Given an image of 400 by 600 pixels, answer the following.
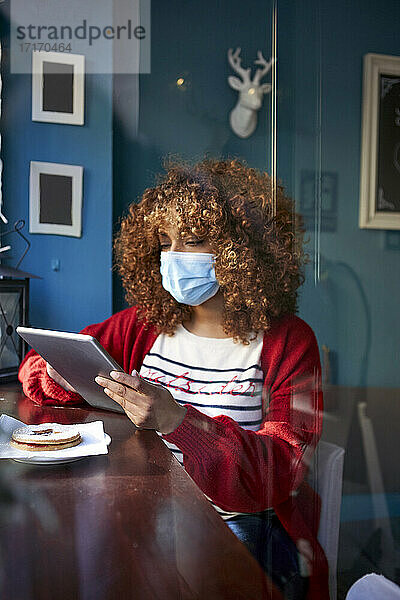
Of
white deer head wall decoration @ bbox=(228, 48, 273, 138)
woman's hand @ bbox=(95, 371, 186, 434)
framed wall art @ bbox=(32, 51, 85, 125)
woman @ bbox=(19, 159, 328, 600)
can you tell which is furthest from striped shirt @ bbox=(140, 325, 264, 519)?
framed wall art @ bbox=(32, 51, 85, 125)

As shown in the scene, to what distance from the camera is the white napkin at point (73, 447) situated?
2.04ft

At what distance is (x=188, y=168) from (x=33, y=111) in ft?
1.80

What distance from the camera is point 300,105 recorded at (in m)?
0.53

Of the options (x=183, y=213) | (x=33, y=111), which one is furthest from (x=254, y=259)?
(x=33, y=111)

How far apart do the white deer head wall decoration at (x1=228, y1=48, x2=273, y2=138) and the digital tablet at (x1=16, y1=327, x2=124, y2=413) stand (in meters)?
0.39

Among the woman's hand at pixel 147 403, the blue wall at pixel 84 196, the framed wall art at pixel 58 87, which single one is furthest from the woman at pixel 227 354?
the framed wall art at pixel 58 87

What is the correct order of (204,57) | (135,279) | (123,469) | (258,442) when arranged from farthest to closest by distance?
1. (135,279)
2. (204,57)
3. (258,442)
4. (123,469)

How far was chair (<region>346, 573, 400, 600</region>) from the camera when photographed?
423mm

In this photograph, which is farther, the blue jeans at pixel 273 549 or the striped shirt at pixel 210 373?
the striped shirt at pixel 210 373

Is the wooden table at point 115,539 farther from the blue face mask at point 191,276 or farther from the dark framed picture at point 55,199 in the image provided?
the dark framed picture at point 55,199

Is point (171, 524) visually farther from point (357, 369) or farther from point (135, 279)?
point (135, 279)

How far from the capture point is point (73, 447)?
0.65m

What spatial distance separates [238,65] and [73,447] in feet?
1.98

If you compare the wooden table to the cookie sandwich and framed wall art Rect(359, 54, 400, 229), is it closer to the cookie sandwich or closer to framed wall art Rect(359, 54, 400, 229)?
the cookie sandwich
